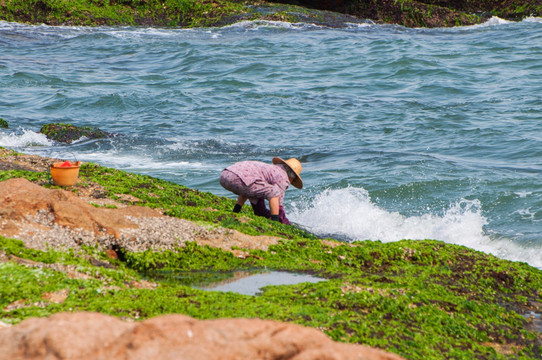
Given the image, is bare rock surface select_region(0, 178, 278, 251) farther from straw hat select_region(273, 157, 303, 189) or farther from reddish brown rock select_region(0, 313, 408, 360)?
reddish brown rock select_region(0, 313, 408, 360)

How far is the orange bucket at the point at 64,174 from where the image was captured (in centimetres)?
814

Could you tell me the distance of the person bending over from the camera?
8.35m

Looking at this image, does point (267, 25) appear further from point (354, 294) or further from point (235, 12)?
point (354, 294)

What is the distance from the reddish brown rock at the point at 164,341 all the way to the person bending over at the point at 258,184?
5.27 metres

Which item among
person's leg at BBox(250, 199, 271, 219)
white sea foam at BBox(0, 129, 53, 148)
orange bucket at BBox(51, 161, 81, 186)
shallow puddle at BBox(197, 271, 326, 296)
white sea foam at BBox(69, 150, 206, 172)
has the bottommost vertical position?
white sea foam at BBox(69, 150, 206, 172)

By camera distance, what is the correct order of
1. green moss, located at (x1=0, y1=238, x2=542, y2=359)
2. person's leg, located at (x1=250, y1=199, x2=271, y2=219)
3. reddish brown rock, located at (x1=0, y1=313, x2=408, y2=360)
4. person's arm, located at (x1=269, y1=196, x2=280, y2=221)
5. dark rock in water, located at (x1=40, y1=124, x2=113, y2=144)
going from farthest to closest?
dark rock in water, located at (x1=40, y1=124, x2=113, y2=144), person's leg, located at (x1=250, y1=199, x2=271, y2=219), person's arm, located at (x1=269, y1=196, x2=280, y2=221), green moss, located at (x1=0, y1=238, x2=542, y2=359), reddish brown rock, located at (x1=0, y1=313, x2=408, y2=360)

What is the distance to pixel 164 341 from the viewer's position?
2.92 m

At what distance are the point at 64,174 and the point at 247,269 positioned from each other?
331 centimetres

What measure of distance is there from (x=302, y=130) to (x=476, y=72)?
782 centimetres

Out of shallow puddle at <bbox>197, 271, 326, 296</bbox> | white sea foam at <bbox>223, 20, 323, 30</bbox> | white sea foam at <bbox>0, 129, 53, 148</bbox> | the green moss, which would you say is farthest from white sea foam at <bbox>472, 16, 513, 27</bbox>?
A: shallow puddle at <bbox>197, 271, 326, 296</bbox>

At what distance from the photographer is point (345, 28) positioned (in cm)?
2689

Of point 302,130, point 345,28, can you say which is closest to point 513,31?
point 345,28

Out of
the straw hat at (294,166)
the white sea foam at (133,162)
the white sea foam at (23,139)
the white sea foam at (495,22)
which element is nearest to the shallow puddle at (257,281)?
the straw hat at (294,166)

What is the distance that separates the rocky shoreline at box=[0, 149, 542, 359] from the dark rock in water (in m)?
7.29
